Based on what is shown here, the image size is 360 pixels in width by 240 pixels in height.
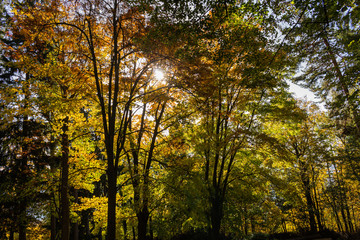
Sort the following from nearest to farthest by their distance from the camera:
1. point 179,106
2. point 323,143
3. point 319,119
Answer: point 179,106 < point 323,143 < point 319,119

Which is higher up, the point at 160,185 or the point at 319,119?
the point at 319,119

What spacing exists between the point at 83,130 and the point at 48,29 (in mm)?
4111

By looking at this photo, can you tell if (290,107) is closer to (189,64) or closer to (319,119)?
(189,64)

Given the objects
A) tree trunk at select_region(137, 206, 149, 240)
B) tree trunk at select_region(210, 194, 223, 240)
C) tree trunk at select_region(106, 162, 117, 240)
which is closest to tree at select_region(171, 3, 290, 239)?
tree trunk at select_region(210, 194, 223, 240)

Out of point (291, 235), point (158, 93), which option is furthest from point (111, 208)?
point (291, 235)

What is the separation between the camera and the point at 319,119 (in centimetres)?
1734

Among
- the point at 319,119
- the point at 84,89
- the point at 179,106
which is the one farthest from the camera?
the point at 319,119

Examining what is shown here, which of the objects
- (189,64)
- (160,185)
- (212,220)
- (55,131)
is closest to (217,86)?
(189,64)

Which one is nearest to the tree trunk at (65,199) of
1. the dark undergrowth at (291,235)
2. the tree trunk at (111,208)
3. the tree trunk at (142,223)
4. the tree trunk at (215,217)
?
the tree trunk at (142,223)

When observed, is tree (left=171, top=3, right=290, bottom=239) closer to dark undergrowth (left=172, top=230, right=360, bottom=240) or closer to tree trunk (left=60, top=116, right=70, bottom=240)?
tree trunk (left=60, top=116, right=70, bottom=240)

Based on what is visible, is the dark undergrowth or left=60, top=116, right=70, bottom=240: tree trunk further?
the dark undergrowth

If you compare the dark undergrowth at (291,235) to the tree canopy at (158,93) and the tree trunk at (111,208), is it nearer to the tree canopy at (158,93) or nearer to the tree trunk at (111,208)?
the tree canopy at (158,93)

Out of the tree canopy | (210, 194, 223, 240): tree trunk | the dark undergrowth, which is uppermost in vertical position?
the tree canopy

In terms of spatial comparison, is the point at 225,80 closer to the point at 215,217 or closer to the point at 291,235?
the point at 215,217
